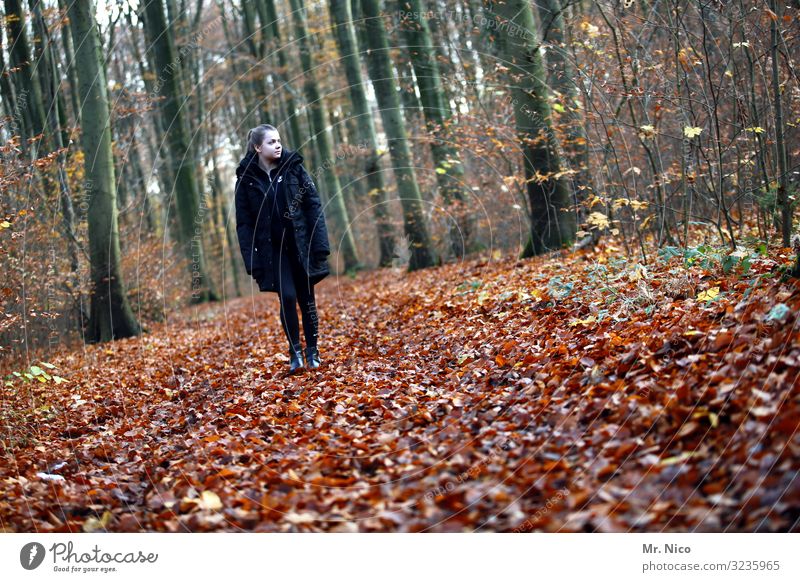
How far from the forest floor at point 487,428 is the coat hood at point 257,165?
192 cm

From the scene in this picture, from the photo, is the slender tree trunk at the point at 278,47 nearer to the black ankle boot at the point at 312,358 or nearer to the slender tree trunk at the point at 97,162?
the slender tree trunk at the point at 97,162

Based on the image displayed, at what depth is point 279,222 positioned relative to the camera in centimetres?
649

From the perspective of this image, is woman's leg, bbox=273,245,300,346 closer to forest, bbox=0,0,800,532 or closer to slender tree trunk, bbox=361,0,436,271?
forest, bbox=0,0,800,532

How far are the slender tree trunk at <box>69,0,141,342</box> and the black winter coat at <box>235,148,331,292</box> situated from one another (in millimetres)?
5375

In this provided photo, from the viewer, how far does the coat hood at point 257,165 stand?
6.39 meters

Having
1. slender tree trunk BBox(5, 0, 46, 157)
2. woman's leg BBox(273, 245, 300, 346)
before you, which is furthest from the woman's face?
slender tree trunk BBox(5, 0, 46, 157)

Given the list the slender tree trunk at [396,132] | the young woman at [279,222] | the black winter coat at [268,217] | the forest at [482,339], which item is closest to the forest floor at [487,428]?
the forest at [482,339]

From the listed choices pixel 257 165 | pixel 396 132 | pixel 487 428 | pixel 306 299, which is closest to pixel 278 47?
pixel 396 132

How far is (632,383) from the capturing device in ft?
13.1

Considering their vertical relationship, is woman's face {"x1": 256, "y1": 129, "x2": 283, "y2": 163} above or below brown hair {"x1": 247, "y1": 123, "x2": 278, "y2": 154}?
below

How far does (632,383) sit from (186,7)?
20.9 meters

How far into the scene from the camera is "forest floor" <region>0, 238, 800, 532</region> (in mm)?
3088

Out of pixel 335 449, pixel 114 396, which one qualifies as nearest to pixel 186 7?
pixel 114 396
